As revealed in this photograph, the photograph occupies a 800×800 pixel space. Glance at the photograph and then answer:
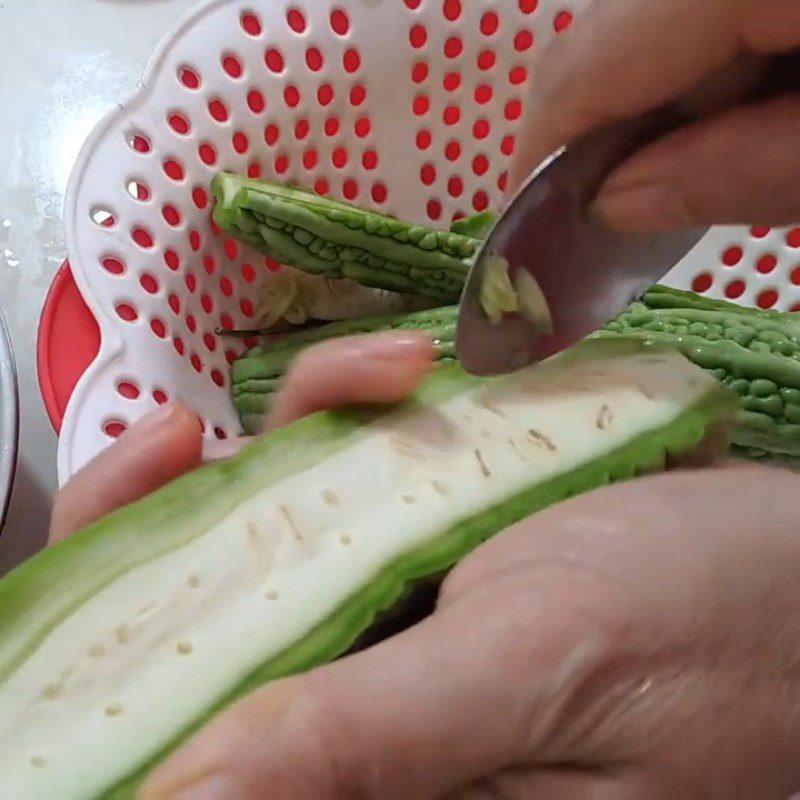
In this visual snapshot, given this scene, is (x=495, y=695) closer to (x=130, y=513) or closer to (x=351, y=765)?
(x=351, y=765)

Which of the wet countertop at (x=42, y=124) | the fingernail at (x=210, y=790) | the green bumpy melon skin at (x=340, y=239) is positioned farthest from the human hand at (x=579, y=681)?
the wet countertop at (x=42, y=124)

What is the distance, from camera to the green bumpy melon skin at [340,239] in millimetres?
654

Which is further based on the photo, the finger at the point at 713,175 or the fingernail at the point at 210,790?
the finger at the point at 713,175

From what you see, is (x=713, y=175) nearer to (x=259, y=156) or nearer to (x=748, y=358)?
(x=748, y=358)

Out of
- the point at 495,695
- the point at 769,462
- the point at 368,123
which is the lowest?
the point at 769,462

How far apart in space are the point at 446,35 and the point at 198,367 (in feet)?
1.02

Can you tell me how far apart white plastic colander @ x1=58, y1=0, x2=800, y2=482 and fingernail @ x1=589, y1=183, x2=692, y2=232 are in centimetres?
31

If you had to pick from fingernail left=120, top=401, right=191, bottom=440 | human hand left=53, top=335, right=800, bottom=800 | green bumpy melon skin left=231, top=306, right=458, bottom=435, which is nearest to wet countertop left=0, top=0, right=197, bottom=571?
green bumpy melon skin left=231, top=306, right=458, bottom=435

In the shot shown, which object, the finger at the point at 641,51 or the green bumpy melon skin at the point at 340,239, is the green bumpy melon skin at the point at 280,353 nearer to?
the green bumpy melon skin at the point at 340,239

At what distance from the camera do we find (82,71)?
902 millimetres

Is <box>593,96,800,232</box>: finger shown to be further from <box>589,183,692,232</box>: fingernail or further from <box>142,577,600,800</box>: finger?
<box>142,577,600,800</box>: finger

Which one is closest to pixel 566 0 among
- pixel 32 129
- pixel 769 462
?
pixel 769 462

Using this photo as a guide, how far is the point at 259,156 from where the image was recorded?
0.70 m

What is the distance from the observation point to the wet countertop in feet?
2.49
